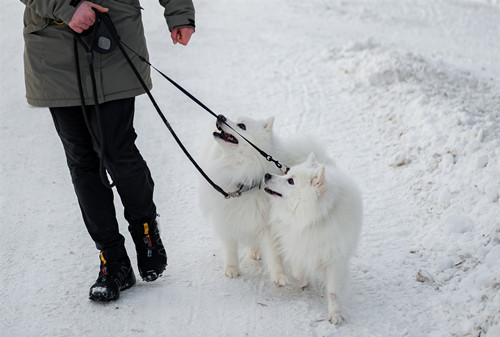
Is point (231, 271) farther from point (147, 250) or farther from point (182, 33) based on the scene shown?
point (182, 33)

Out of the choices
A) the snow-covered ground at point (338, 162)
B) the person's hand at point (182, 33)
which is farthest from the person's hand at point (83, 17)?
the snow-covered ground at point (338, 162)

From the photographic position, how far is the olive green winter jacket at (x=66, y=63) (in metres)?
2.71

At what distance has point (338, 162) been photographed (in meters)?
5.02

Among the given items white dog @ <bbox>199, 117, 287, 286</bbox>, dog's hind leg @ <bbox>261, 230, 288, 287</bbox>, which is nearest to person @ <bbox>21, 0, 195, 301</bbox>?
white dog @ <bbox>199, 117, 287, 286</bbox>

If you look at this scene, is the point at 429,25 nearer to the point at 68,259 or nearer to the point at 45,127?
the point at 45,127

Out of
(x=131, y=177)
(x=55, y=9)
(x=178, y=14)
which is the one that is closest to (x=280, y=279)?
(x=131, y=177)

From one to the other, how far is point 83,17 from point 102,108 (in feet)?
1.62

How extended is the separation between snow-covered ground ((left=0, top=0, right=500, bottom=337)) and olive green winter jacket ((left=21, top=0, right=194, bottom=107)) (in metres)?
1.19

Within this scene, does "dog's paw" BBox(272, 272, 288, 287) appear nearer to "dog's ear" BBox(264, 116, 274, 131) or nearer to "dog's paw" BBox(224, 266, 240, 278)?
"dog's paw" BBox(224, 266, 240, 278)

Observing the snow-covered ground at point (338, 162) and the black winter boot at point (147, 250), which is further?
the black winter boot at point (147, 250)

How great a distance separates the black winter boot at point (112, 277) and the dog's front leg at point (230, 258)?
63cm

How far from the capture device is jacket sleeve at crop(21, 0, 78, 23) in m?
2.52

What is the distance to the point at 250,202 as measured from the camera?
3.34m

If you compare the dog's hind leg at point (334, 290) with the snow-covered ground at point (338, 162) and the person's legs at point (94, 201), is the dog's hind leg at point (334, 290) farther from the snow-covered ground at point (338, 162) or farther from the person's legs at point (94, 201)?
the person's legs at point (94, 201)
